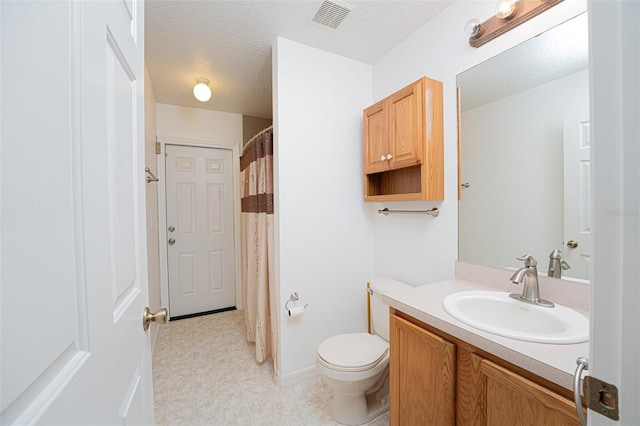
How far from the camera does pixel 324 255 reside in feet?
6.60

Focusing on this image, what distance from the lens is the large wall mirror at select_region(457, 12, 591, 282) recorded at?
3.56 ft

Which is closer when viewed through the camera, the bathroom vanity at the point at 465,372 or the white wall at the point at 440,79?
the bathroom vanity at the point at 465,372

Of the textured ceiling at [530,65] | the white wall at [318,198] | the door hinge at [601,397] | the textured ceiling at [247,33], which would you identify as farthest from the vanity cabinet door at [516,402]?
the textured ceiling at [247,33]

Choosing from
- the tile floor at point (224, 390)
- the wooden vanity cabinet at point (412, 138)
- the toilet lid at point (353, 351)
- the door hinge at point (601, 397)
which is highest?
the wooden vanity cabinet at point (412, 138)

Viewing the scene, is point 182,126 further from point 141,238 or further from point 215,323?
point 141,238

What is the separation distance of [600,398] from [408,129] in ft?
4.68

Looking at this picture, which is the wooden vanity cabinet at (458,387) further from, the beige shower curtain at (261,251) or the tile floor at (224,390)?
the beige shower curtain at (261,251)

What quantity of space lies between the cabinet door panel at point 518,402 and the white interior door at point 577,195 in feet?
1.99

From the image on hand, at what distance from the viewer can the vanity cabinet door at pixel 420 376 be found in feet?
3.18

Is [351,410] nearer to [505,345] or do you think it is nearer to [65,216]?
[505,345]

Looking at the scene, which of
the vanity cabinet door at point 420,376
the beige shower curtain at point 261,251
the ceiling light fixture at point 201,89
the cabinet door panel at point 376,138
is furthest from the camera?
the ceiling light fixture at point 201,89

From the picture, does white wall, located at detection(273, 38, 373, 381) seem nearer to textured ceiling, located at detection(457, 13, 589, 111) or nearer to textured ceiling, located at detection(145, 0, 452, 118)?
textured ceiling, located at detection(145, 0, 452, 118)

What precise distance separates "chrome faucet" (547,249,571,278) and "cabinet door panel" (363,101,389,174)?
3.21ft

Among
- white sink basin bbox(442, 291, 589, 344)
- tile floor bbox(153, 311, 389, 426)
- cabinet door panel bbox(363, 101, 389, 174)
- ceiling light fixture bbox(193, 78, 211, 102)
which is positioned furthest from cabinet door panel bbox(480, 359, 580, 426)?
ceiling light fixture bbox(193, 78, 211, 102)
